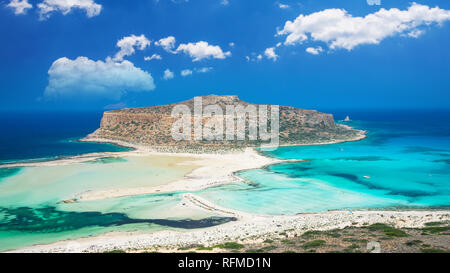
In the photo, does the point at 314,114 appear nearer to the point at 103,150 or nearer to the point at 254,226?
the point at 103,150

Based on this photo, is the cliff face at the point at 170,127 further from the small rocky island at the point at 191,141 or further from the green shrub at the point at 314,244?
the green shrub at the point at 314,244

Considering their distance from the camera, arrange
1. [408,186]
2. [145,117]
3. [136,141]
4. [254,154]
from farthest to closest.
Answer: [145,117] → [136,141] → [254,154] → [408,186]

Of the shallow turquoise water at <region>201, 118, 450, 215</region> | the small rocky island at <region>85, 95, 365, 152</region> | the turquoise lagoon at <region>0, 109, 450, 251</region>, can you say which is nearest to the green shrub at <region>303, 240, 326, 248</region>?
the turquoise lagoon at <region>0, 109, 450, 251</region>

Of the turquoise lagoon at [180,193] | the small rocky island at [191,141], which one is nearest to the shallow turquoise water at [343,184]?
the turquoise lagoon at [180,193]

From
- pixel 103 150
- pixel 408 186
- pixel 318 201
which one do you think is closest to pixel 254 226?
pixel 318 201

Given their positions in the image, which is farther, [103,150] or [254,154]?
[103,150]

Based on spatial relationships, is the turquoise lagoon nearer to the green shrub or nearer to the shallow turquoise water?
the shallow turquoise water
